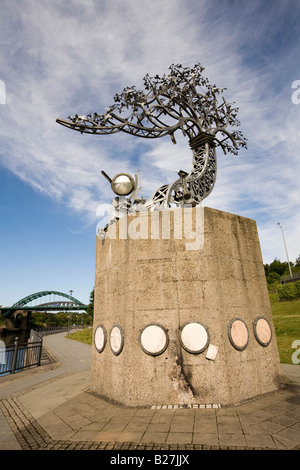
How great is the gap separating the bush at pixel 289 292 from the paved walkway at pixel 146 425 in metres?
29.1

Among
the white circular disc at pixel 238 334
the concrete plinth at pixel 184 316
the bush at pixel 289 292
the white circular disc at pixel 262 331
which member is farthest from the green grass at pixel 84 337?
the bush at pixel 289 292

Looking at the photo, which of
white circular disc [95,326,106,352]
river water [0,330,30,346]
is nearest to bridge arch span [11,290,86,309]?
river water [0,330,30,346]

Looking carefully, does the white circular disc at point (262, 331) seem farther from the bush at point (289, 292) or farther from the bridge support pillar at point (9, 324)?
the bridge support pillar at point (9, 324)

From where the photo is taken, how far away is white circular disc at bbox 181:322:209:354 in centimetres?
602

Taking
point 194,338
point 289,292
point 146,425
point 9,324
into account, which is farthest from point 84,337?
point 9,324

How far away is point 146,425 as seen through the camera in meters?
4.84

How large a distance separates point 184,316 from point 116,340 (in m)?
2.00

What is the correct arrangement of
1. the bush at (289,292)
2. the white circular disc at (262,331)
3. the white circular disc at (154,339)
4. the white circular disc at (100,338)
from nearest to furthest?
1. the white circular disc at (154,339)
2. the white circular disc at (262,331)
3. the white circular disc at (100,338)
4. the bush at (289,292)

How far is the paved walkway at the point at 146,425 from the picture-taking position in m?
4.11

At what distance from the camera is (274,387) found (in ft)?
22.1

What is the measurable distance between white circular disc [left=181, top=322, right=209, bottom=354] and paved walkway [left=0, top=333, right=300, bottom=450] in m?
1.20
